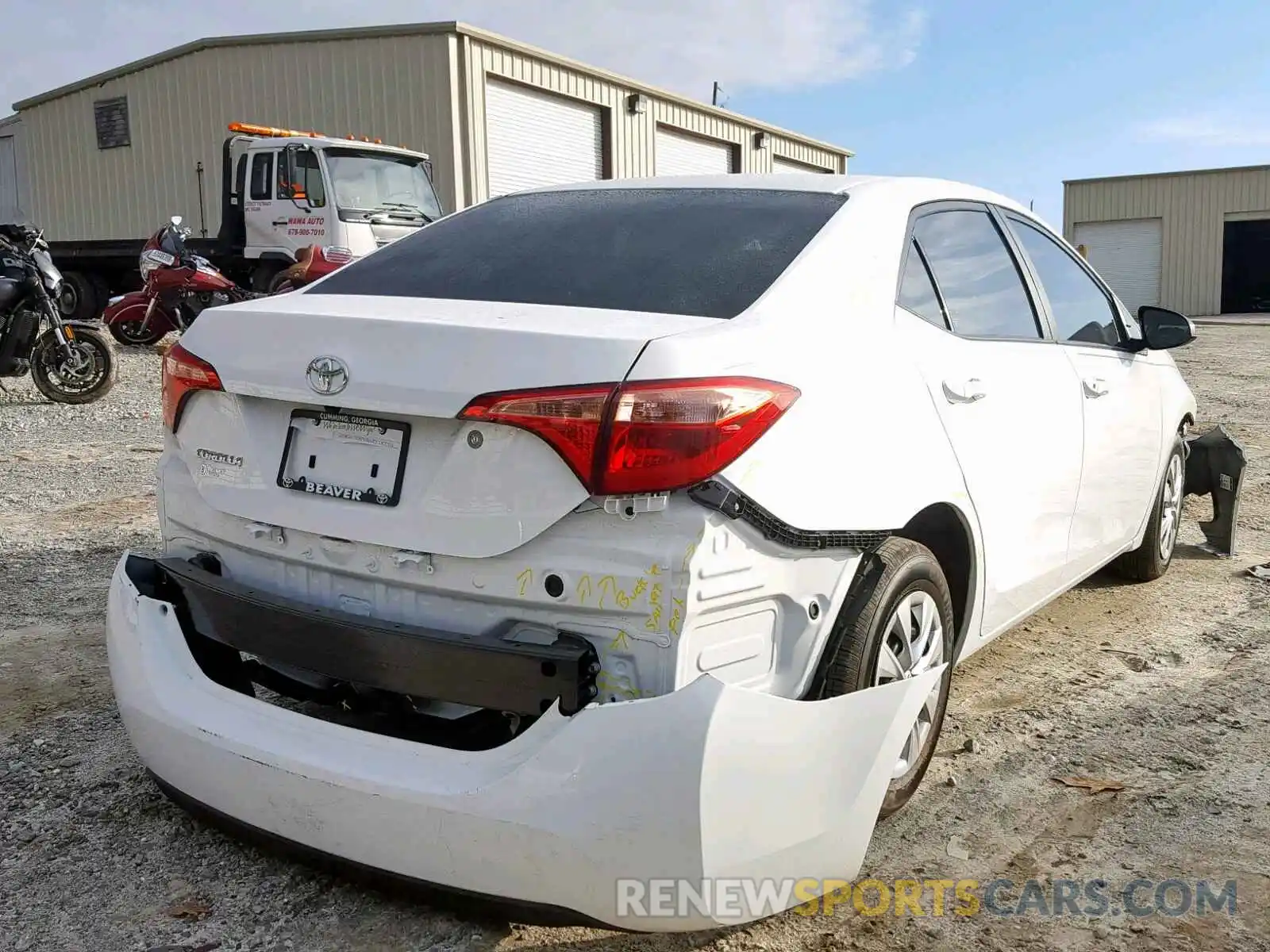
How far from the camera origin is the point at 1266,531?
592 cm

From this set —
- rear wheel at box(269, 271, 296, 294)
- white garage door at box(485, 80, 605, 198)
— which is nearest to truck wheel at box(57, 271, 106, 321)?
rear wheel at box(269, 271, 296, 294)

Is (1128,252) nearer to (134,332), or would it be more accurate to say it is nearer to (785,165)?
(785,165)

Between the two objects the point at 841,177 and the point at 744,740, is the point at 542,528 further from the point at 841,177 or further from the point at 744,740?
the point at 841,177

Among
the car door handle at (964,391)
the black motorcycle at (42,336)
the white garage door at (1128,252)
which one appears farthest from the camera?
the white garage door at (1128,252)

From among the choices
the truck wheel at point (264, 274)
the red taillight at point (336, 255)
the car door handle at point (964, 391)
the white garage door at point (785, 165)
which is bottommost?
the car door handle at point (964, 391)

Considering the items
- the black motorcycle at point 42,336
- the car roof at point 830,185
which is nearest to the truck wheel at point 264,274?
the black motorcycle at point 42,336

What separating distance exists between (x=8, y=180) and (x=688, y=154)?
13.5 meters

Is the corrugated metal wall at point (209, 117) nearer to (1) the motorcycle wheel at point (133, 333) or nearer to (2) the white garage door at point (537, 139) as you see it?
(2) the white garage door at point (537, 139)

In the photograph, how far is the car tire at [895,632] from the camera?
7.75ft

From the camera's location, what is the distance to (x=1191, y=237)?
35.0m

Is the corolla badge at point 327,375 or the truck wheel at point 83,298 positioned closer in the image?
the corolla badge at point 327,375

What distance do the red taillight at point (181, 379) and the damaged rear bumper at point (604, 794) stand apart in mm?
737

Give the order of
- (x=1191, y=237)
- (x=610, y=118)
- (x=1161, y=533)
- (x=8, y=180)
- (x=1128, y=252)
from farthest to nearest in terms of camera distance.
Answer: (x=1128, y=252)
(x=1191, y=237)
(x=8, y=180)
(x=610, y=118)
(x=1161, y=533)

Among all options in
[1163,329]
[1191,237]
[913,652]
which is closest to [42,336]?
[1163,329]
